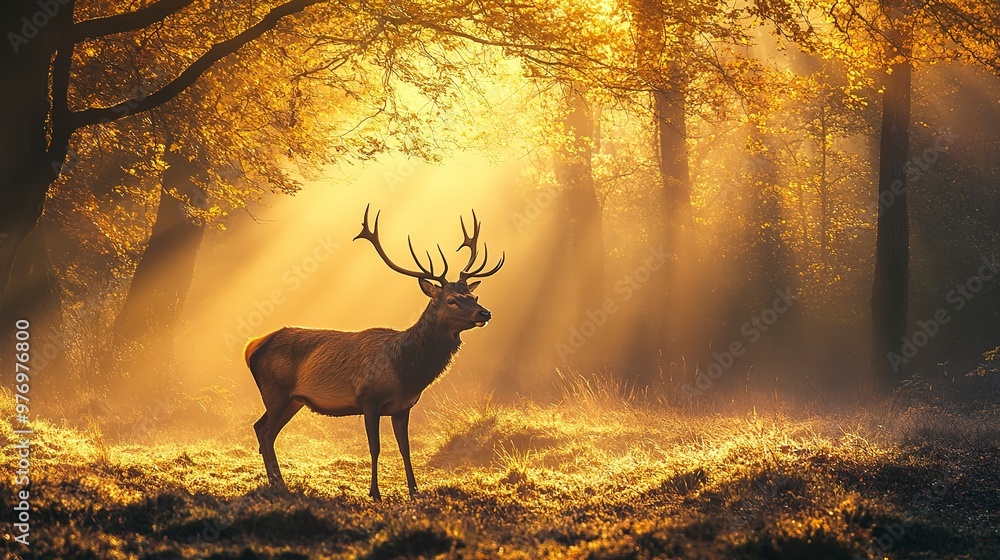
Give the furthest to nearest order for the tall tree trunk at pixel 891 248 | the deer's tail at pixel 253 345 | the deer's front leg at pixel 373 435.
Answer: the tall tree trunk at pixel 891 248
the deer's tail at pixel 253 345
the deer's front leg at pixel 373 435

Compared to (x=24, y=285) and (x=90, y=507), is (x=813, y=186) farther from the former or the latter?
(x=90, y=507)

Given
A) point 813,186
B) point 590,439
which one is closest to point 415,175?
point 813,186

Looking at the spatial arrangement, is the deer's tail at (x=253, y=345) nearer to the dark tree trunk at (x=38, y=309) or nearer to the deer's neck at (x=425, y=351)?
the deer's neck at (x=425, y=351)

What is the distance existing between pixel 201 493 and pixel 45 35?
17.7 ft

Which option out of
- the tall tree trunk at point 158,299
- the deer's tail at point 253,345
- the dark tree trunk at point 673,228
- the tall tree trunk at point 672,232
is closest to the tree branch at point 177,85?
the deer's tail at point 253,345

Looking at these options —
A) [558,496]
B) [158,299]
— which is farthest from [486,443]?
[158,299]

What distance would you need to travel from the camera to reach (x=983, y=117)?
93.4ft

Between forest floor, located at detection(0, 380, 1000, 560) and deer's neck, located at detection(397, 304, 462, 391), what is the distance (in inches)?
49.8

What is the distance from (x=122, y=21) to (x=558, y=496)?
721cm

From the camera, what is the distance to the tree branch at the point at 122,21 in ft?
37.2

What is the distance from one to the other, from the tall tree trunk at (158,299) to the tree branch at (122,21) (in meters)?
8.97

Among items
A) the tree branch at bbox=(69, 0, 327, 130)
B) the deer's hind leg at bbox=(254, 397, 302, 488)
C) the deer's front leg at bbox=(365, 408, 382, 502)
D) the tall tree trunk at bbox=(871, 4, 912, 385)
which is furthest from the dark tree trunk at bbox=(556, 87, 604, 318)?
the deer's front leg at bbox=(365, 408, 382, 502)

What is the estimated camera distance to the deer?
11555 millimetres

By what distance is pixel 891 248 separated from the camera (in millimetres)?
21016
